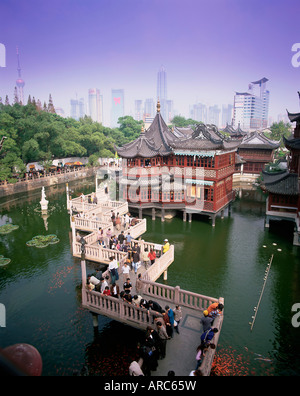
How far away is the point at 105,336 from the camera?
15.8 metres

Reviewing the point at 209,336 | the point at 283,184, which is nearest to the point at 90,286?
the point at 209,336

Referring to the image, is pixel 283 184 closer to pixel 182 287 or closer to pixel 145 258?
pixel 182 287

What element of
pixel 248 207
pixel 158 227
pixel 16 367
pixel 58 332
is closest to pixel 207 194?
pixel 158 227

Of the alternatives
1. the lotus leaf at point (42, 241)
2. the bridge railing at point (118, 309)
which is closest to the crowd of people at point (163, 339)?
the bridge railing at point (118, 309)

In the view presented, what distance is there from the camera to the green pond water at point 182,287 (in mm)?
14289

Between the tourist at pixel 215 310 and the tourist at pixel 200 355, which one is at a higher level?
the tourist at pixel 215 310

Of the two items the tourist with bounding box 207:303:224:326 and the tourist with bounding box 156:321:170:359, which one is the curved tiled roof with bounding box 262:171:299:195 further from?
the tourist with bounding box 156:321:170:359

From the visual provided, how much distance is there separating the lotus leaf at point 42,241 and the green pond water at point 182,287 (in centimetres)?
52

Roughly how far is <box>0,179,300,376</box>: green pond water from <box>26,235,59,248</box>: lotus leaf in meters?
0.52

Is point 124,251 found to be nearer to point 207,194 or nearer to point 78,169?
point 207,194

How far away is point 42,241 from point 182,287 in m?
15.0

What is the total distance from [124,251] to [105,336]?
20.0ft

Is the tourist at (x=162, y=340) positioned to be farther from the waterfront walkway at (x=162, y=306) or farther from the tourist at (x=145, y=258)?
the tourist at (x=145, y=258)

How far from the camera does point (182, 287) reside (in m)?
20.4
